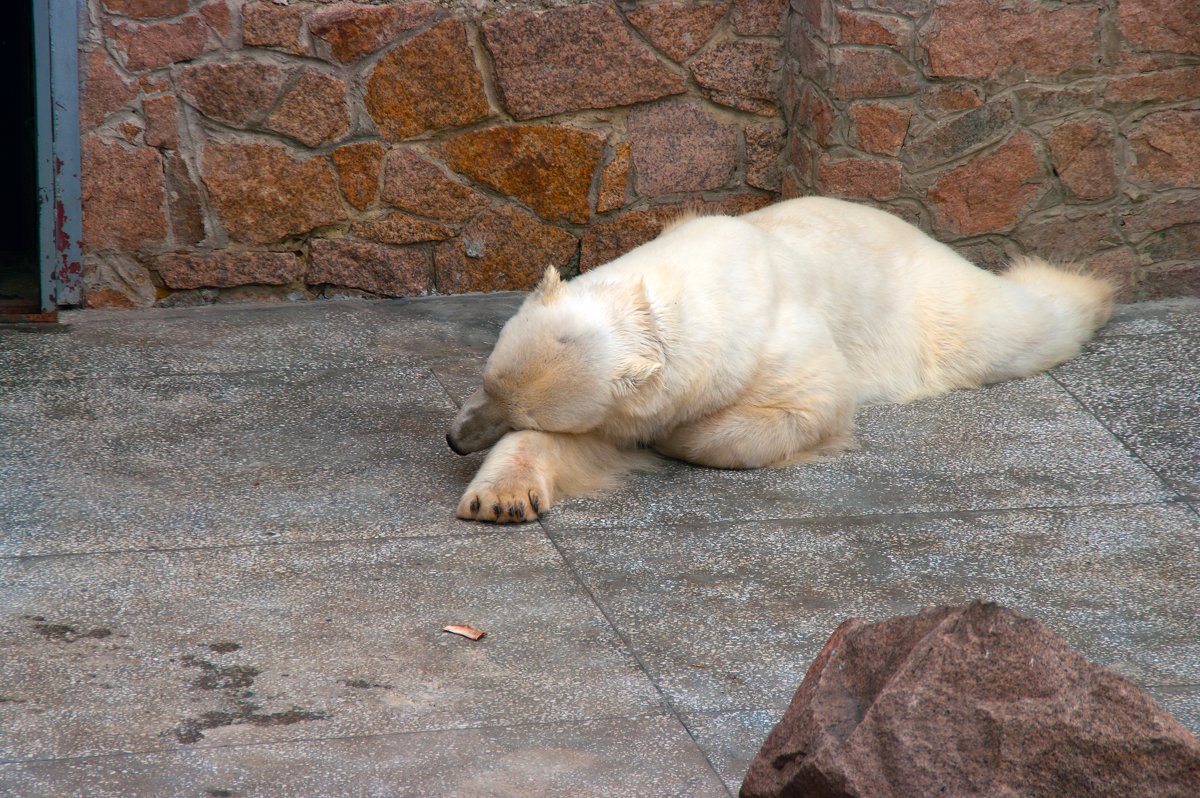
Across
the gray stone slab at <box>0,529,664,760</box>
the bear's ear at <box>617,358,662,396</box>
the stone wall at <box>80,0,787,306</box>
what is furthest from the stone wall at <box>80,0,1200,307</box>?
the gray stone slab at <box>0,529,664,760</box>

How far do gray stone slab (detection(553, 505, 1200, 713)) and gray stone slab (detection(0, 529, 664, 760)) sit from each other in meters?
0.13

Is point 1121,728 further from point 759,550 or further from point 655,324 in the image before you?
point 655,324

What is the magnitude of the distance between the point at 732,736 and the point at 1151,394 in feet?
8.80

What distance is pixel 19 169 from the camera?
6.47 m

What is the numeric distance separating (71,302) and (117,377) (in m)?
0.81

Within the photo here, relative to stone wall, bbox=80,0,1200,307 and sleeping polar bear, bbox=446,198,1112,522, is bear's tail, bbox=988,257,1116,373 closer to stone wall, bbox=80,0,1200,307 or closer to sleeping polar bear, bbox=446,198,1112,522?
sleeping polar bear, bbox=446,198,1112,522

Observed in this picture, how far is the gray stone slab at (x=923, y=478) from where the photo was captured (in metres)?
3.83

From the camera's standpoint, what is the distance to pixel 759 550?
3.53m

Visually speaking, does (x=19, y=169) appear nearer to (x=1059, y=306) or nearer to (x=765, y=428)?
(x=765, y=428)

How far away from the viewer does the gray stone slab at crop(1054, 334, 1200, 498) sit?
414cm

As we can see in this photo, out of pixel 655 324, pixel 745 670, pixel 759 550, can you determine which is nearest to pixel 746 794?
pixel 745 670

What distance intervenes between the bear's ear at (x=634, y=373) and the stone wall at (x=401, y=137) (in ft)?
6.48

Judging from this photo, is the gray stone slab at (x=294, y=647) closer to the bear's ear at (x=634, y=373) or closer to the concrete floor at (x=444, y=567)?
the concrete floor at (x=444, y=567)

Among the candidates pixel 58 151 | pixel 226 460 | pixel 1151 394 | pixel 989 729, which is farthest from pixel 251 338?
pixel 989 729
